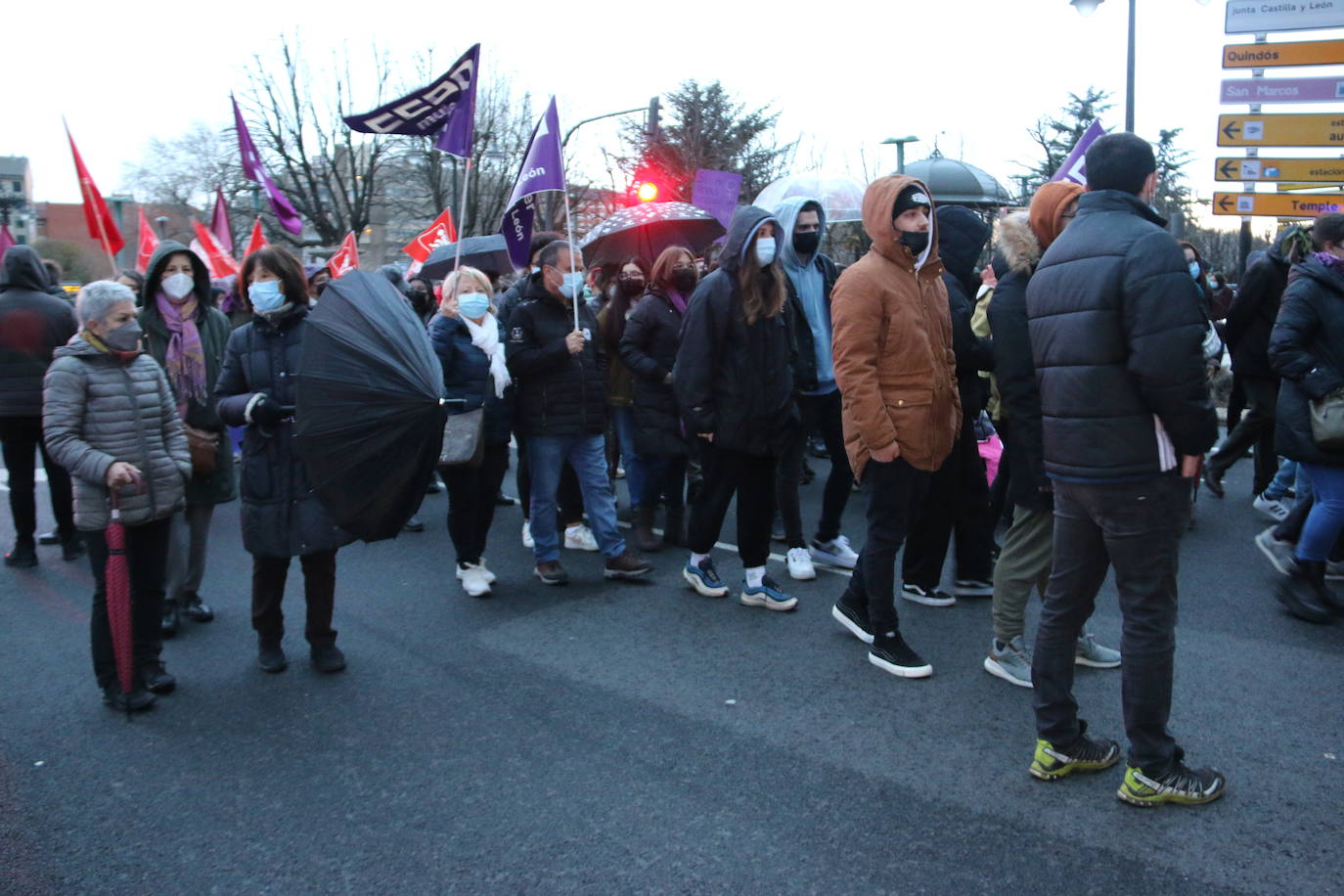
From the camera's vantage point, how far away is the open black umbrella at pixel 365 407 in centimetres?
409

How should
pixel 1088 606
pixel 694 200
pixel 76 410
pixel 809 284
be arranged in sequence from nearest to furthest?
1. pixel 1088 606
2. pixel 76 410
3. pixel 809 284
4. pixel 694 200

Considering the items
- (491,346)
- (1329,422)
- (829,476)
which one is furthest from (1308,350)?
(491,346)

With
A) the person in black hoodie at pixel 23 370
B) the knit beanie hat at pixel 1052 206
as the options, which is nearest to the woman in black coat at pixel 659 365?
the knit beanie hat at pixel 1052 206

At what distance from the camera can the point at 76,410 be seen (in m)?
4.18

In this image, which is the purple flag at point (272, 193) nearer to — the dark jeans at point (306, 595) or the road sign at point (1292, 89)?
the dark jeans at point (306, 595)

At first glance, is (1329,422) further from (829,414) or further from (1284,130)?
(1284,130)

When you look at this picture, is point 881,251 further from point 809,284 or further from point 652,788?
point 652,788

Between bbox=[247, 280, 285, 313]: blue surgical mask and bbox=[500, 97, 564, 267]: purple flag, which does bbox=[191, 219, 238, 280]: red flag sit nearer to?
bbox=[500, 97, 564, 267]: purple flag

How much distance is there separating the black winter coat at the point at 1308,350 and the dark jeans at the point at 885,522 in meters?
2.10

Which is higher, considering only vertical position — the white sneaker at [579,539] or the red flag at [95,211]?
the red flag at [95,211]

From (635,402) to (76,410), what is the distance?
338 cm

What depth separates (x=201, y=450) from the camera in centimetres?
523

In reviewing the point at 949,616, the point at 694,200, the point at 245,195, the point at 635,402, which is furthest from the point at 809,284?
the point at 245,195

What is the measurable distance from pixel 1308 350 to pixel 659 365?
3.49 m
